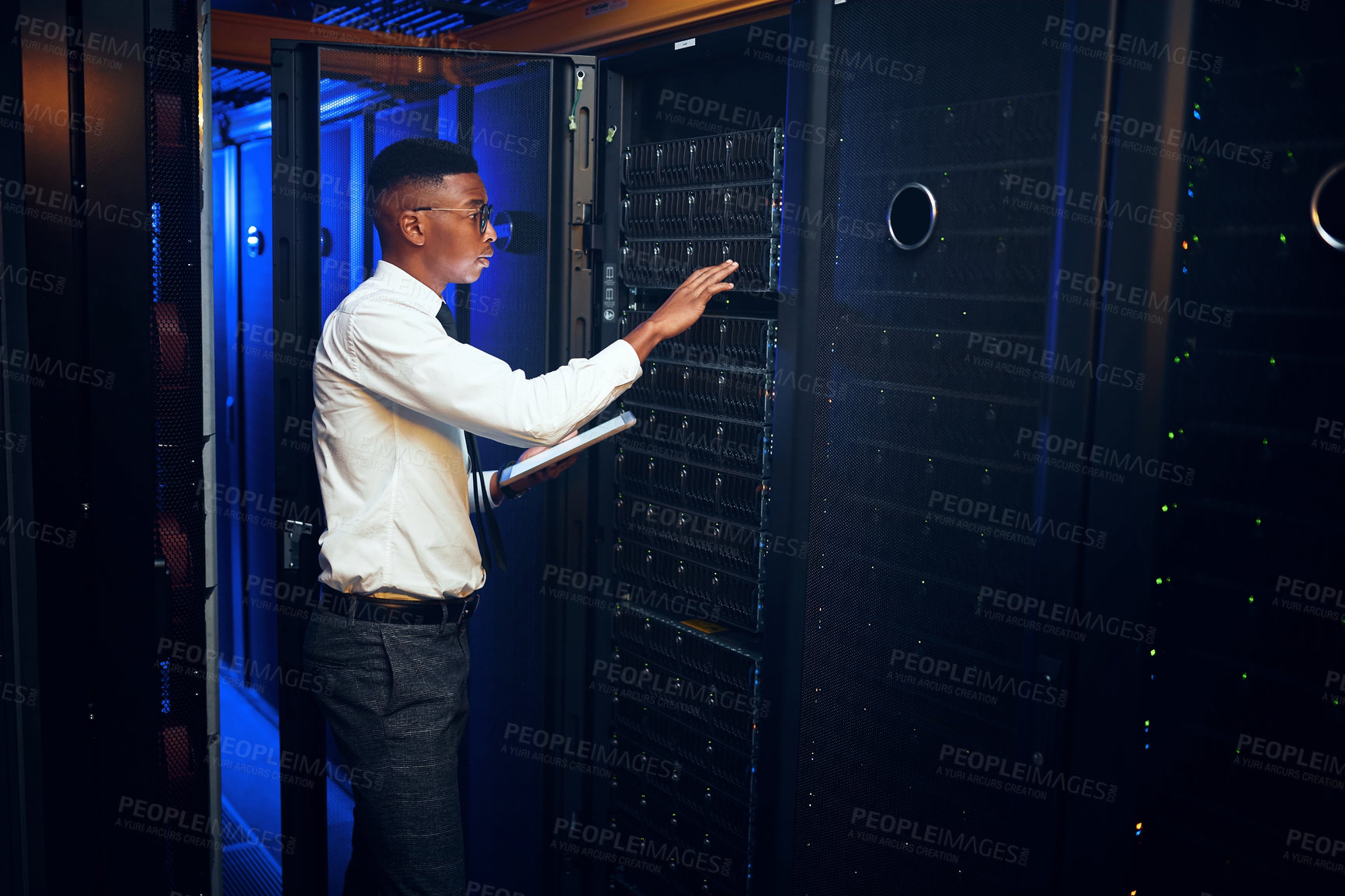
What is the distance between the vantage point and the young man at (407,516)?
6.76ft

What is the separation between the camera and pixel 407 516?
2139mm

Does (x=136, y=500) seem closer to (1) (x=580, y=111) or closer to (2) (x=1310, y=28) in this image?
(1) (x=580, y=111)

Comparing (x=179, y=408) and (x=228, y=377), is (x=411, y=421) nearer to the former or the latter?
(x=179, y=408)

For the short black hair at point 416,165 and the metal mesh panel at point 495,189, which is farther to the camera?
the metal mesh panel at point 495,189

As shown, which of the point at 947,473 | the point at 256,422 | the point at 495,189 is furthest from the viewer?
the point at 256,422

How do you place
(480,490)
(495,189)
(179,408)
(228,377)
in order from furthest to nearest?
(228,377), (495,189), (480,490), (179,408)

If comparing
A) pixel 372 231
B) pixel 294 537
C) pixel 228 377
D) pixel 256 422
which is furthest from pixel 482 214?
pixel 228 377

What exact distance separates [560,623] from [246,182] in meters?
3.12

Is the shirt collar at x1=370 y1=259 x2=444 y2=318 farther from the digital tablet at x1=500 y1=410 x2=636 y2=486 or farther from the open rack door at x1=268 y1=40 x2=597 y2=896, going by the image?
the digital tablet at x1=500 y1=410 x2=636 y2=486

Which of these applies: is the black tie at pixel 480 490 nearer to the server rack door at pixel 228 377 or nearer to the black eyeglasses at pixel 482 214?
the black eyeglasses at pixel 482 214

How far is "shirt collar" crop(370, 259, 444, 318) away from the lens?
7.27 ft

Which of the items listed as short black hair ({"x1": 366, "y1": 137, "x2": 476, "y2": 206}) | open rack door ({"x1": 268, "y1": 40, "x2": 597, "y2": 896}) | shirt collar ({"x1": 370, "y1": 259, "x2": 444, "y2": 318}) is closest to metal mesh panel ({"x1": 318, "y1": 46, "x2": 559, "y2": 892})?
open rack door ({"x1": 268, "y1": 40, "x2": 597, "y2": 896})

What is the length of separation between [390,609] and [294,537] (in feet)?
1.41

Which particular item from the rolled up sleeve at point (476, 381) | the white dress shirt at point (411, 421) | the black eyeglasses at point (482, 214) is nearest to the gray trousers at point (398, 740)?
the white dress shirt at point (411, 421)
